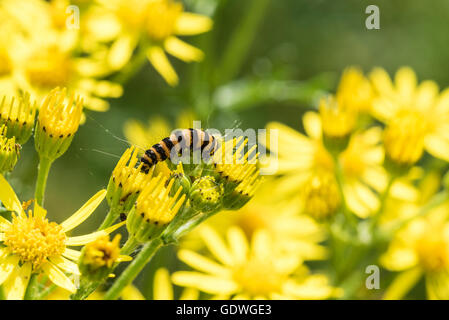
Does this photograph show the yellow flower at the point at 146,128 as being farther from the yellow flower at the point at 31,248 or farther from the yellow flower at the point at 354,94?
the yellow flower at the point at 31,248

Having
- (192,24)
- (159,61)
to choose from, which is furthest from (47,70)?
(192,24)

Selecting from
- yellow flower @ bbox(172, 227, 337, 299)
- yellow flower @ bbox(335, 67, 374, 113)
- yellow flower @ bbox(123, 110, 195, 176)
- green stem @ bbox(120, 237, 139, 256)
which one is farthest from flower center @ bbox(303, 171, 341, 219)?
green stem @ bbox(120, 237, 139, 256)

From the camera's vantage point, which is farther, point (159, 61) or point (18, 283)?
point (159, 61)

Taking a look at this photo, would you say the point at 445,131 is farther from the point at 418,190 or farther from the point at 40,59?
the point at 40,59

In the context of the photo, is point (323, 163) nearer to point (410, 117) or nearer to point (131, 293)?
point (410, 117)

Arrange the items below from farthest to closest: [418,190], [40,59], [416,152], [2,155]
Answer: [418,190] < [40,59] < [416,152] < [2,155]

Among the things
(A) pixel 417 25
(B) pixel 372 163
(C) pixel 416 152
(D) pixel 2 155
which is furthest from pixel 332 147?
(A) pixel 417 25
